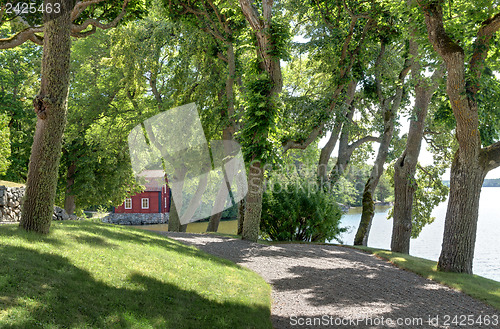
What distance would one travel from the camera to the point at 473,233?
10.0 m

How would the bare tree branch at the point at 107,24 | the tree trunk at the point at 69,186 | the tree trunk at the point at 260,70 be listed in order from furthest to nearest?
the tree trunk at the point at 69,186, the tree trunk at the point at 260,70, the bare tree branch at the point at 107,24

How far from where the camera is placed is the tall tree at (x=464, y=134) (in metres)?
9.87

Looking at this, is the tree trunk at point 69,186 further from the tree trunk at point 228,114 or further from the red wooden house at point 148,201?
the red wooden house at point 148,201

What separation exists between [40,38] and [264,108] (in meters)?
6.73

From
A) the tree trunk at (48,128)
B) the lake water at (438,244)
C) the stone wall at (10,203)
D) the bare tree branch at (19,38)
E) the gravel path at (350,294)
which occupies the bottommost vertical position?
the lake water at (438,244)

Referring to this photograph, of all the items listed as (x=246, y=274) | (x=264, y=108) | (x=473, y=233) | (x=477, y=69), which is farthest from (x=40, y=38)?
(x=473, y=233)

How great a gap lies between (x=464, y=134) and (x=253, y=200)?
6845mm

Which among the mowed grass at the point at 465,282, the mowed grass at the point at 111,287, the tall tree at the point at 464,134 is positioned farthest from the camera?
the tall tree at the point at 464,134

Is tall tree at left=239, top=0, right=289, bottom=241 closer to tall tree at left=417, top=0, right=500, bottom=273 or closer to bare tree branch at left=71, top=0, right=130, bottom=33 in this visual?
bare tree branch at left=71, top=0, right=130, bottom=33

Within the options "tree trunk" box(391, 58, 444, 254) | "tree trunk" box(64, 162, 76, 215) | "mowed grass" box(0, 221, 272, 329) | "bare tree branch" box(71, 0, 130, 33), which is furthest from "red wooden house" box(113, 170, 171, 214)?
"mowed grass" box(0, 221, 272, 329)

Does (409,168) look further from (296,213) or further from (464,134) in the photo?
(464,134)

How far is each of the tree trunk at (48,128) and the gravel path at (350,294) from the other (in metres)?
4.69

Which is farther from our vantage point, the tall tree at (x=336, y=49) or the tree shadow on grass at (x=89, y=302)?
the tall tree at (x=336, y=49)

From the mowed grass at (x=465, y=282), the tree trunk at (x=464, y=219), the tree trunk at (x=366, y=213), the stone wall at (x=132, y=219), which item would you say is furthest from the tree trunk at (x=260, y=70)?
the stone wall at (x=132, y=219)
